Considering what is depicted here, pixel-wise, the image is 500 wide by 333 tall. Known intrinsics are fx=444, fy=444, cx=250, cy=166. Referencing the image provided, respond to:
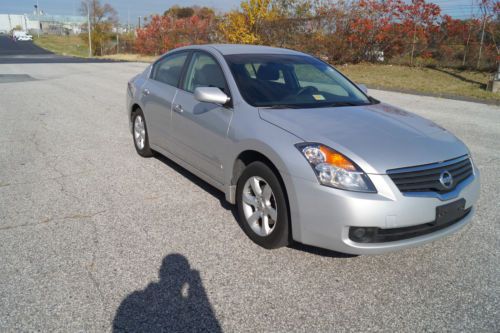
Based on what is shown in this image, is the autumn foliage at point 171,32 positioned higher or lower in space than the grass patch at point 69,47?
higher

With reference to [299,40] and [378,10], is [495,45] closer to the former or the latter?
[378,10]

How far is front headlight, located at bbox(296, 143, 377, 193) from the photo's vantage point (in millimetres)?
3020

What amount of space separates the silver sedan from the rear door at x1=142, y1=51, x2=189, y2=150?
11cm

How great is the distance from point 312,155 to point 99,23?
56.2 meters

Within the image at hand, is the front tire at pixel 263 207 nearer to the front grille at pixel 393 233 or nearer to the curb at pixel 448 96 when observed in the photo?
the front grille at pixel 393 233

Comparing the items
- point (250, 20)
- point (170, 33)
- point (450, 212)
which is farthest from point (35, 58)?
point (450, 212)

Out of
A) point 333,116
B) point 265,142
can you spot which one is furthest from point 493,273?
point 265,142

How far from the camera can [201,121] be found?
4.41m

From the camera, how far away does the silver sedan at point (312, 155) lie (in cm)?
304

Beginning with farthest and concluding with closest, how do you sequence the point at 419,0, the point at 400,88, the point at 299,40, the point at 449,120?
the point at 299,40 < the point at 419,0 < the point at 400,88 < the point at 449,120

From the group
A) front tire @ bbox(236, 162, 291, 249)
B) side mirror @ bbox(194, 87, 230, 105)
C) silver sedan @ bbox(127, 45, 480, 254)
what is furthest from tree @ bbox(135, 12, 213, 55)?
front tire @ bbox(236, 162, 291, 249)

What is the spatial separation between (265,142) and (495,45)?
16.1m

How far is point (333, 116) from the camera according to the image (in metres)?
3.79

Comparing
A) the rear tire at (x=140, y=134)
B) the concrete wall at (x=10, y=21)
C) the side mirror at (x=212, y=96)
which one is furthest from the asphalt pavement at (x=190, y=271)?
the concrete wall at (x=10, y=21)
